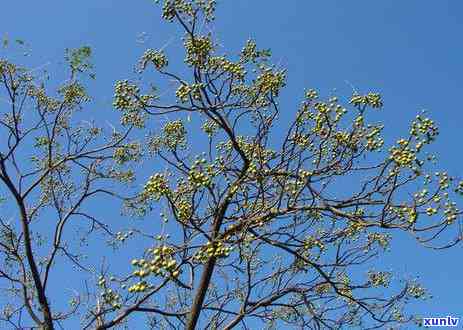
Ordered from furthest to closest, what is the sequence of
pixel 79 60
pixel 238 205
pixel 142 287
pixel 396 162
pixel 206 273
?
pixel 79 60 → pixel 238 205 → pixel 206 273 → pixel 396 162 → pixel 142 287

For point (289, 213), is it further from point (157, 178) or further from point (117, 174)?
point (117, 174)

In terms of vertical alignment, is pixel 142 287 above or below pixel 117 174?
below

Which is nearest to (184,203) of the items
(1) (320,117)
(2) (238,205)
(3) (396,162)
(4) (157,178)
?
(2) (238,205)

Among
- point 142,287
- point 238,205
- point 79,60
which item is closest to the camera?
point 142,287

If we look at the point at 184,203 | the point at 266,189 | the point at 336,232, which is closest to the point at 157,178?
the point at 184,203

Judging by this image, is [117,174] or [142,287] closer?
[142,287]

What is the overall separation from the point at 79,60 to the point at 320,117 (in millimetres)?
5362

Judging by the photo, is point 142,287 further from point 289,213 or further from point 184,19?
point 184,19

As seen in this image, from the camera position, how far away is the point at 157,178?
770 centimetres

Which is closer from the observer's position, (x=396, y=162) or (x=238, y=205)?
(x=396, y=162)

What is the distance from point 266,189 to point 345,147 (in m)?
1.48

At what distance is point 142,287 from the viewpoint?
17.3ft

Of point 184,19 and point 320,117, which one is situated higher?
point 184,19

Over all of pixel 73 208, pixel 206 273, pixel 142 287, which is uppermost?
pixel 73 208
